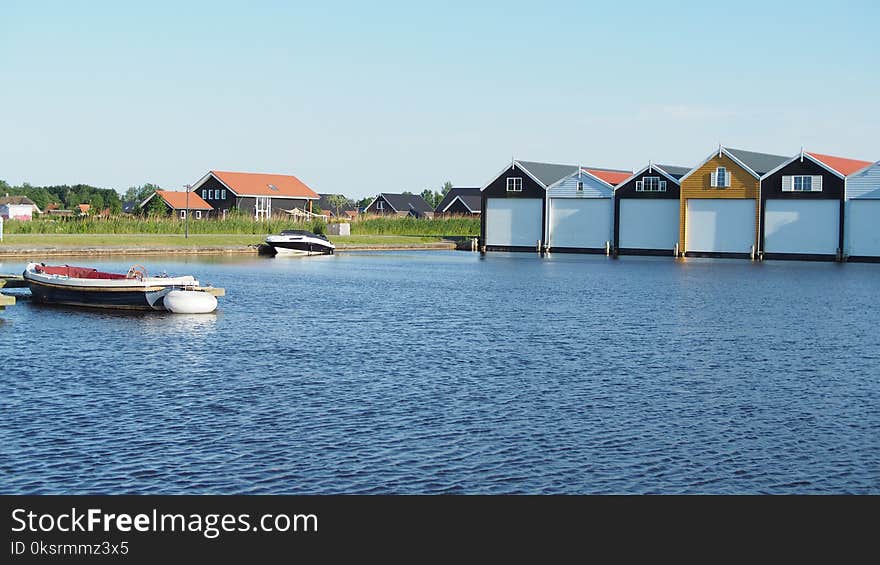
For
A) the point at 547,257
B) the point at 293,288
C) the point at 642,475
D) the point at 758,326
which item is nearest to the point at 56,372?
the point at 642,475

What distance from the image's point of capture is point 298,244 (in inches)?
3278

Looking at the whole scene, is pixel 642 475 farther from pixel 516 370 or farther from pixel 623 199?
pixel 623 199

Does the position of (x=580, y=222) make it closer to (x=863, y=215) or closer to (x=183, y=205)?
(x=863, y=215)

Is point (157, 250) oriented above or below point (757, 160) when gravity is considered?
below

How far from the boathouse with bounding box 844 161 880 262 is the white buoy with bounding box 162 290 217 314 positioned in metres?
50.4

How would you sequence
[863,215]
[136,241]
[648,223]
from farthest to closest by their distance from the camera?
[648,223] → [136,241] → [863,215]

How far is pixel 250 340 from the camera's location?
103ft

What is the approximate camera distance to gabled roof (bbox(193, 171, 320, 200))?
120575mm

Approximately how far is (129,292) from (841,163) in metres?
57.1

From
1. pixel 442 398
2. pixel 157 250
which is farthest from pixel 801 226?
pixel 442 398

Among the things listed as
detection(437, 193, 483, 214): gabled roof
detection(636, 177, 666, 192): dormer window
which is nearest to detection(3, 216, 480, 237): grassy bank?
detection(437, 193, 483, 214): gabled roof

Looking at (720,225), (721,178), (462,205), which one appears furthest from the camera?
(462,205)

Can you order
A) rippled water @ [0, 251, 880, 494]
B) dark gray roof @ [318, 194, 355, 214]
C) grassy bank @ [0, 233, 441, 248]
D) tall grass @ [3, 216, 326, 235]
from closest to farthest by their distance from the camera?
1. rippled water @ [0, 251, 880, 494]
2. grassy bank @ [0, 233, 441, 248]
3. tall grass @ [3, 216, 326, 235]
4. dark gray roof @ [318, 194, 355, 214]

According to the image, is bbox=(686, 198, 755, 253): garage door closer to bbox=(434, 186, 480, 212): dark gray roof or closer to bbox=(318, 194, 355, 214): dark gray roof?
bbox=(434, 186, 480, 212): dark gray roof
